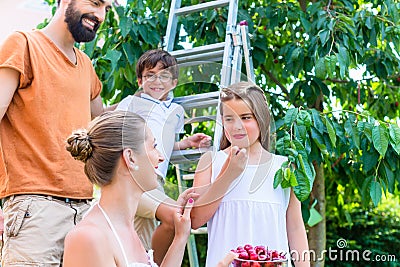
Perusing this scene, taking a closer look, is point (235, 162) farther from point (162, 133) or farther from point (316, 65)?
point (316, 65)

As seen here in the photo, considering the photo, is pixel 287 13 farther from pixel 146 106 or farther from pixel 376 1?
pixel 146 106

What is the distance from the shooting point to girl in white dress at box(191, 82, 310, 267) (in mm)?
2092

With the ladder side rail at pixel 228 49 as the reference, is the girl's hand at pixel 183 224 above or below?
below

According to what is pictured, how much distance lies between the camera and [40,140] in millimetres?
2084

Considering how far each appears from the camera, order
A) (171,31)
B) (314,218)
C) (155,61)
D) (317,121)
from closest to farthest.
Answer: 1. (155,61)
2. (317,121)
3. (171,31)
4. (314,218)

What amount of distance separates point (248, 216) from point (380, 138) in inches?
28.0

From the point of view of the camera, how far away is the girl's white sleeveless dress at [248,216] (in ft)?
7.05

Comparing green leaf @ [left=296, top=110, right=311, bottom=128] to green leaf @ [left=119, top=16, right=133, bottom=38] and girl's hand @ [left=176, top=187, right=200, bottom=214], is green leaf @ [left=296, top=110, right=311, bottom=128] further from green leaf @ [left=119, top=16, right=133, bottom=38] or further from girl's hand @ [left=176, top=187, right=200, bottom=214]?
green leaf @ [left=119, top=16, right=133, bottom=38]

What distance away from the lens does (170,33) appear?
3107 millimetres

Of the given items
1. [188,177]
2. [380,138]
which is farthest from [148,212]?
[380,138]

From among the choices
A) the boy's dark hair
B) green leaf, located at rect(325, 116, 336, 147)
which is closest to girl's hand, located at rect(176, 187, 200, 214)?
the boy's dark hair

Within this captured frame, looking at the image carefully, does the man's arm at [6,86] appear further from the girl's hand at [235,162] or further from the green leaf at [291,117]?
the green leaf at [291,117]

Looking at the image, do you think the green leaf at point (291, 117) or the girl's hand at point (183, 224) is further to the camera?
the green leaf at point (291, 117)

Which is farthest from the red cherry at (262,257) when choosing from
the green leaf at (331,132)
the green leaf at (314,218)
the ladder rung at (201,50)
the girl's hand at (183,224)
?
the green leaf at (314,218)
